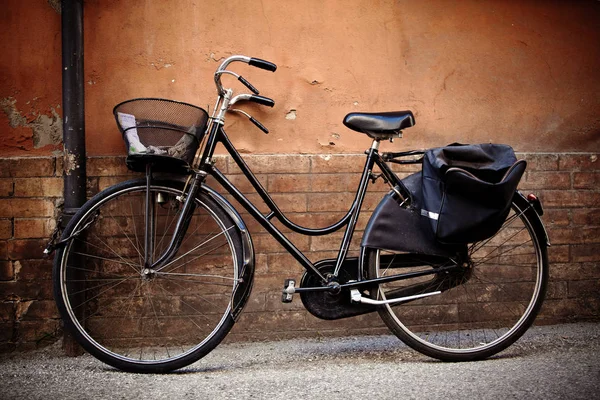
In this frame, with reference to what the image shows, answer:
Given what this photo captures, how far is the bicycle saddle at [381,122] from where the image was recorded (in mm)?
3443

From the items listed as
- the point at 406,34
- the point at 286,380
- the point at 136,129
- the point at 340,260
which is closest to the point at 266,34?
the point at 406,34

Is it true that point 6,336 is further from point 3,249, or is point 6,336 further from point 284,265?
point 284,265

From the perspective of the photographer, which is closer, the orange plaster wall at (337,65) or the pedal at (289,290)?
the pedal at (289,290)

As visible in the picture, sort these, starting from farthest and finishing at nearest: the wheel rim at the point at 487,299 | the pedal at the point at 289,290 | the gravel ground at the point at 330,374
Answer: the wheel rim at the point at 487,299
the pedal at the point at 289,290
the gravel ground at the point at 330,374

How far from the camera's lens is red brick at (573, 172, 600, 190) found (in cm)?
429

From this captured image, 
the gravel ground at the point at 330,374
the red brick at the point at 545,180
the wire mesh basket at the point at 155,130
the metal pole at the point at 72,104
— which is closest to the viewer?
the gravel ground at the point at 330,374

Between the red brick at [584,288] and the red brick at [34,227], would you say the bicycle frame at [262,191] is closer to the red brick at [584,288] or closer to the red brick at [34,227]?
the red brick at [34,227]

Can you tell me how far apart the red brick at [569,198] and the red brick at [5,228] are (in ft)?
11.1

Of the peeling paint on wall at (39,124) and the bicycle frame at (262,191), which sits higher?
the peeling paint on wall at (39,124)

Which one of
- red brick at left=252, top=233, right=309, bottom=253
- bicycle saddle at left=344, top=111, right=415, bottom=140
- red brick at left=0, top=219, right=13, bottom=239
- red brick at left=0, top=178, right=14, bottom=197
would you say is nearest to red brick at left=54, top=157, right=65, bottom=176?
red brick at left=0, top=178, right=14, bottom=197

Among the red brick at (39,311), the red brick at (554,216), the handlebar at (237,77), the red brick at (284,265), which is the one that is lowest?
the red brick at (39,311)

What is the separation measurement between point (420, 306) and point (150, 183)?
192 centimetres

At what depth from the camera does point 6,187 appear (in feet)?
12.4

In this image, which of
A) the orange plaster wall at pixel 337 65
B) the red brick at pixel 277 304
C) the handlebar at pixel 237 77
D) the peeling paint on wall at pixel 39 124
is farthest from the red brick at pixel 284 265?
the peeling paint on wall at pixel 39 124
